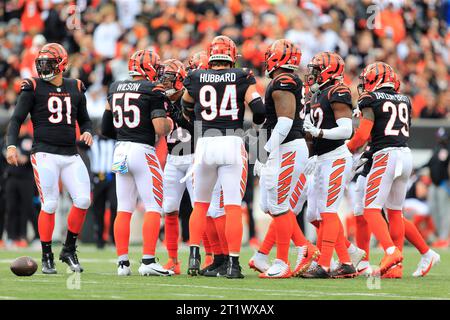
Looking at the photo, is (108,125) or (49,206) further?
(108,125)

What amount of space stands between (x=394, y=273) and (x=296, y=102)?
195 centimetres

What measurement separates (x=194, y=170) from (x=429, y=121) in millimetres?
10108

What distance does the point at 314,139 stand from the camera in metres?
10.8

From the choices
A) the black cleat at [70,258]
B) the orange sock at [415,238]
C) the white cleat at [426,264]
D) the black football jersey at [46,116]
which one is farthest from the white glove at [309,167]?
the black cleat at [70,258]

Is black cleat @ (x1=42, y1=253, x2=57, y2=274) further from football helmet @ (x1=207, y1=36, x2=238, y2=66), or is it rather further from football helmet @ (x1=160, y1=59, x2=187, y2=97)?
football helmet @ (x1=207, y1=36, x2=238, y2=66)

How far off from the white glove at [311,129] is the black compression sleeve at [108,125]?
1905 millimetres

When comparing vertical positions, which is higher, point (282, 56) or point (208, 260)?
point (282, 56)

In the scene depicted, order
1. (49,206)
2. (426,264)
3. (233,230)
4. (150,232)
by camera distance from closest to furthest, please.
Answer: (233,230) < (150,232) < (49,206) < (426,264)

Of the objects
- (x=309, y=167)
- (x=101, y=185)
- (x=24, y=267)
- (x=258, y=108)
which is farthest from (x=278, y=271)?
(x=101, y=185)

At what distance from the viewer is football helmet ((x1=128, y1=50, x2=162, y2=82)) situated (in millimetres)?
10547

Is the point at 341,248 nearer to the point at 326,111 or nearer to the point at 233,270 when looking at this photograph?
the point at 233,270

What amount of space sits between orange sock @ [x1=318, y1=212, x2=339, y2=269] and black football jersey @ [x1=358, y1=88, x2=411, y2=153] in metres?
0.90

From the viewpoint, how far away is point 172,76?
36.4 feet

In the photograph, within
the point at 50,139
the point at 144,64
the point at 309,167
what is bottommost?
the point at 309,167
